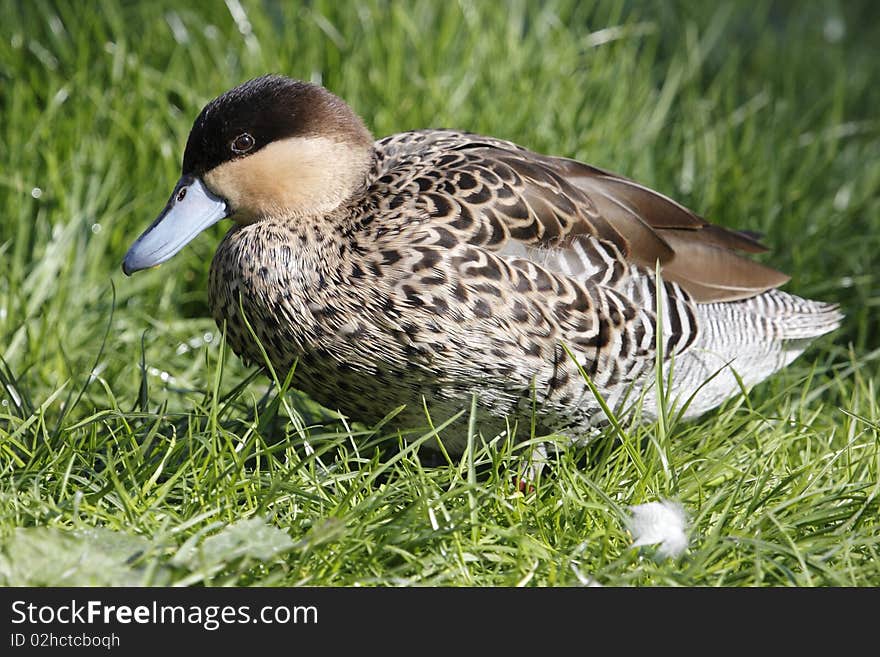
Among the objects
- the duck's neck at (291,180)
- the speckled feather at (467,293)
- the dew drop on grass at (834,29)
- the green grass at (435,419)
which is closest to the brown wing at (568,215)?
the speckled feather at (467,293)

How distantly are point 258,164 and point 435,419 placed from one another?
82cm

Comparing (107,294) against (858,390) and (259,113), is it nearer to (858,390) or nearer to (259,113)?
(259,113)

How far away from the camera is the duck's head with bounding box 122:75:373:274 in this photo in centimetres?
315

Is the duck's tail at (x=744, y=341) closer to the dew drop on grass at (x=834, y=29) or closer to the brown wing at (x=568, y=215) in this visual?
the brown wing at (x=568, y=215)

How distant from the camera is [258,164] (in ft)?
10.5

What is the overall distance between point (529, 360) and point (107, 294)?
1.78m

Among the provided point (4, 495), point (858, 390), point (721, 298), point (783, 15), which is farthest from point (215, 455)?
point (783, 15)

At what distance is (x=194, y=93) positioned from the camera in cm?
472

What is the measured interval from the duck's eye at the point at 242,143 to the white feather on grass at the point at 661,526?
1343 millimetres

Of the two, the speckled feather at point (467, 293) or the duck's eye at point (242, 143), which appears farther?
the duck's eye at point (242, 143)

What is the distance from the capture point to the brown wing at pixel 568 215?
317 cm

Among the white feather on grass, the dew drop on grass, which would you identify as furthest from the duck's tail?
the dew drop on grass

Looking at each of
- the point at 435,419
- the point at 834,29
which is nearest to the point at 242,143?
the point at 435,419

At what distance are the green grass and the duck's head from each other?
1.22 feet
